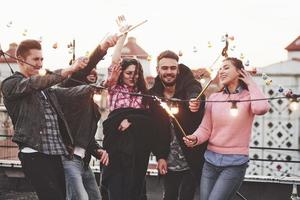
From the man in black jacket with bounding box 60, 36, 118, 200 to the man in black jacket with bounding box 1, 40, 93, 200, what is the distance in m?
0.38

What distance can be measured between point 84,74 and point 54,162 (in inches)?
37.3

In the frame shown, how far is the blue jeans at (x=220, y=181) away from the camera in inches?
145

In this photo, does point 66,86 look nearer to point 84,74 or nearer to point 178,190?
point 84,74

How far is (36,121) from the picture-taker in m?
3.40

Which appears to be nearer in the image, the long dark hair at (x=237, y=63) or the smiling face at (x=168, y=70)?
the long dark hair at (x=237, y=63)

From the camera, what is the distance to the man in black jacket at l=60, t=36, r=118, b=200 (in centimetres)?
394

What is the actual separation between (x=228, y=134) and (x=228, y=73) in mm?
500

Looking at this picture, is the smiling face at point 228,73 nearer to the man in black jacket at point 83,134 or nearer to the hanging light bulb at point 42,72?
the man in black jacket at point 83,134

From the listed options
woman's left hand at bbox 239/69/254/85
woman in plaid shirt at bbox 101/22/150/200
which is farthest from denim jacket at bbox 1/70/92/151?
woman's left hand at bbox 239/69/254/85

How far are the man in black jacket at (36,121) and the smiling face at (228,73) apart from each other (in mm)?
1244

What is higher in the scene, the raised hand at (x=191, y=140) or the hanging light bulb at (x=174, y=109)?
the hanging light bulb at (x=174, y=109)

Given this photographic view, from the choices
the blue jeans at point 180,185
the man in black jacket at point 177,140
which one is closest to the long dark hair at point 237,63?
the man in black jacket at point 177,140

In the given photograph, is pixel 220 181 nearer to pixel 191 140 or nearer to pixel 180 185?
pixel 191 140

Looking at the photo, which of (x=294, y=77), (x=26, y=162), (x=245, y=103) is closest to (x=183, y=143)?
(x=245, y=103)
